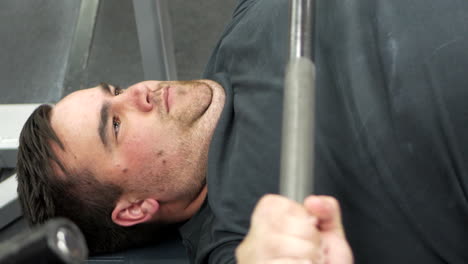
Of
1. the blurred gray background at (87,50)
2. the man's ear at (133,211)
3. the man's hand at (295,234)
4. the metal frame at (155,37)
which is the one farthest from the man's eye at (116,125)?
the blurred gray background at (87,50)

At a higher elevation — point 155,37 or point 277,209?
point 155,37

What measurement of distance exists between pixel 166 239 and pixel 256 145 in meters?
0.39

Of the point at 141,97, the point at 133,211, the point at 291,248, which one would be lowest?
the point at 133,211

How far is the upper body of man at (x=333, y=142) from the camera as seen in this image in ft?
2.45

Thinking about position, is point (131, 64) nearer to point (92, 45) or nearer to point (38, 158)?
point (92, 45)

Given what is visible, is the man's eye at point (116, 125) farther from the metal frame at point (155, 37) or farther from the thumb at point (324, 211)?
the thumb at point (324, 211)

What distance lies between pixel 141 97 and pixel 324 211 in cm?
63

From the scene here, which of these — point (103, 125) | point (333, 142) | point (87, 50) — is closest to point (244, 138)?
point (333, 142)

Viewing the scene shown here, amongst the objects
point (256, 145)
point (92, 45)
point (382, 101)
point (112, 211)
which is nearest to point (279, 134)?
point (256, 145)

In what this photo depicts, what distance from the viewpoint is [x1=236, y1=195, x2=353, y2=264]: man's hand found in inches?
17.3

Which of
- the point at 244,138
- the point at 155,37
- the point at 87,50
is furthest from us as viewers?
the point at 87,50

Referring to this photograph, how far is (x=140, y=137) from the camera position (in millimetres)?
972

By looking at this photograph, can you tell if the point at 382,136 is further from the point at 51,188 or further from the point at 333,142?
the point at 51,188

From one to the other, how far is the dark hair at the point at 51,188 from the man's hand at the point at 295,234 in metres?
0.58
